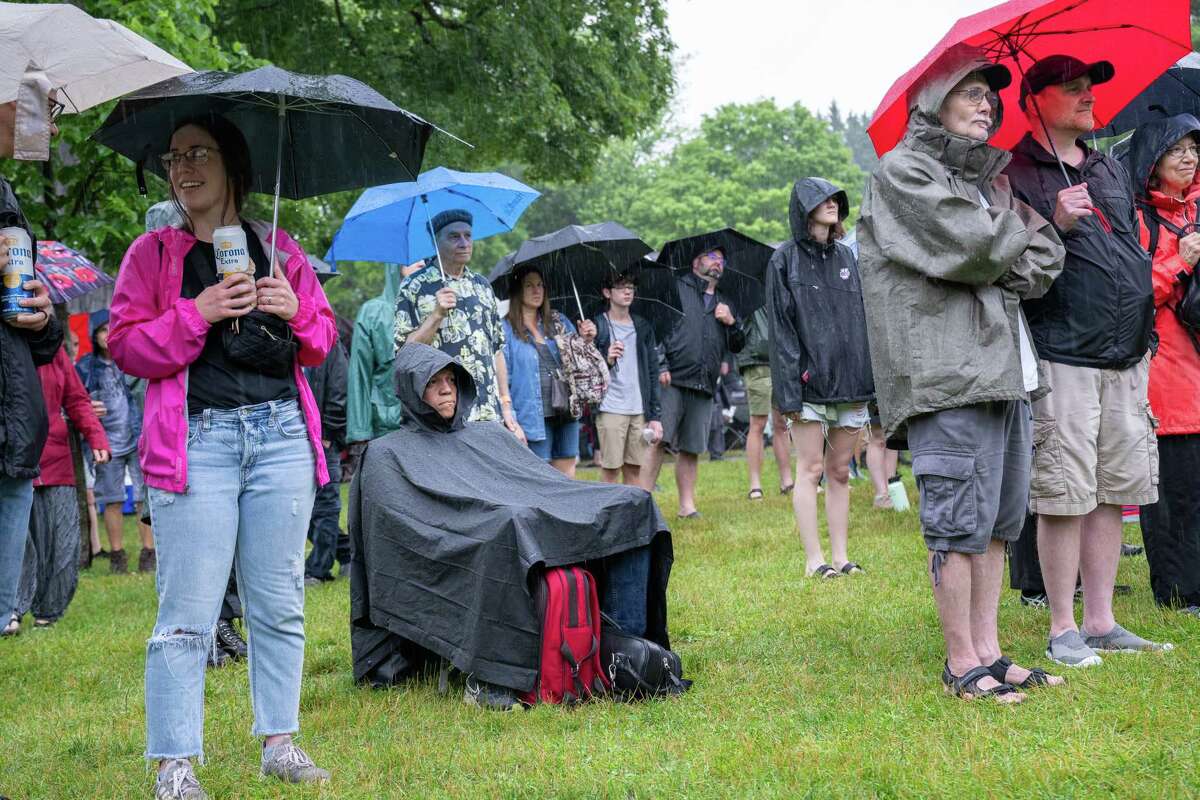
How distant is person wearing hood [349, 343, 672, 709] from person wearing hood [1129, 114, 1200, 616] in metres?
2.54

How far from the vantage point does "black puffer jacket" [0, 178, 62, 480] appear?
16.0ft

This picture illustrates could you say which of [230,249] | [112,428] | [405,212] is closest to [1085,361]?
[230,249]

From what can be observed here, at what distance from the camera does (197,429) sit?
4.19m

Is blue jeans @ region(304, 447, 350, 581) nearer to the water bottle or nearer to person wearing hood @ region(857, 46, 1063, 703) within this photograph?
the water bottle

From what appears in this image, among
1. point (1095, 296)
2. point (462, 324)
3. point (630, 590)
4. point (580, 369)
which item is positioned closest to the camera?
point (1095, 296)

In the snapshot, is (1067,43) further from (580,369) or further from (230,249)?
(580,369)

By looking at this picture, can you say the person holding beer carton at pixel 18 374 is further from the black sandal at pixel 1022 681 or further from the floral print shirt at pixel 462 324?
the black sandal at pixel 1022 681

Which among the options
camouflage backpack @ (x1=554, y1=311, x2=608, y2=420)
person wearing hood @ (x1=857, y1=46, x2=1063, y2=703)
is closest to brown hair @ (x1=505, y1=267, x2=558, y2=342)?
camouflage backpack @ (x1=554, y1=311, x2=608, y2=420)

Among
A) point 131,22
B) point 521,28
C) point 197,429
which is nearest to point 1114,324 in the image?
point 197,429

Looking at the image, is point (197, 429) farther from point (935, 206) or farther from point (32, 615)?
point (32, 615)

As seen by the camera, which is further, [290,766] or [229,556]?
[290,766]

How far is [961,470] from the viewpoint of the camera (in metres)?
4.81

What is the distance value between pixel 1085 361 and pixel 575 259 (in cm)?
602

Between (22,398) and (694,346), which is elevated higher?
(22,398)
